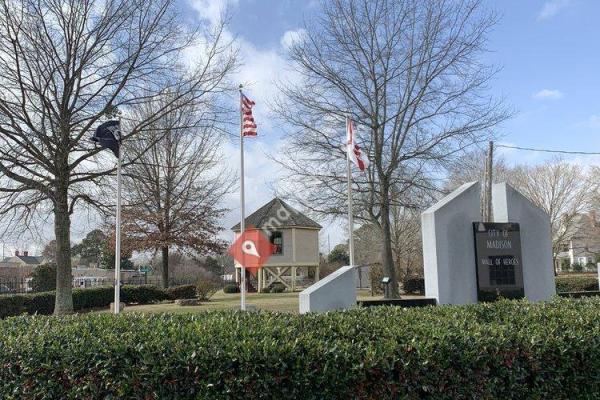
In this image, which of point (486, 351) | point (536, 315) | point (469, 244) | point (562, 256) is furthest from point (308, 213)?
point (562, 256)

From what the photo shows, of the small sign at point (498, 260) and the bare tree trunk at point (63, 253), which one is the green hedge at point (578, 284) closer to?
the small sign at point (498, 260)

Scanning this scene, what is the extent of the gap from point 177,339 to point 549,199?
51680 mm

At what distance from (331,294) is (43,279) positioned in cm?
2302

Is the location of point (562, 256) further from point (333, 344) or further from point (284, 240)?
point (333, 344)

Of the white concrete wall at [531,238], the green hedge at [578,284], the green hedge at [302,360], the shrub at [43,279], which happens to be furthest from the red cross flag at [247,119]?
the green hedge at [578,284]

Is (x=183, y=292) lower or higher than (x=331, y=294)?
lower

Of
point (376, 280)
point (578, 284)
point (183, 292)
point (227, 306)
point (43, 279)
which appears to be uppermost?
point (43, 279)

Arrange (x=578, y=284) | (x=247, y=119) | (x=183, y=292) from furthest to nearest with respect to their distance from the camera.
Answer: (x=578, y=284), (x=183, y=292), (x=247, y=119)

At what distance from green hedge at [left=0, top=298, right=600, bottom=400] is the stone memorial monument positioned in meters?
6.10

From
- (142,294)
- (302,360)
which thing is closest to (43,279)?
(142,294)

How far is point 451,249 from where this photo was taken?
460 inches

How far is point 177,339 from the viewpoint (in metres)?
4.37

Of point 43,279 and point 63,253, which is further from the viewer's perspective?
point 43,279

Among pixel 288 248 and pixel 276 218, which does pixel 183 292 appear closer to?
pixel 288 248
